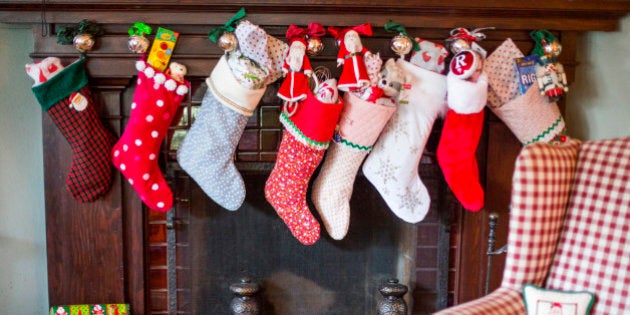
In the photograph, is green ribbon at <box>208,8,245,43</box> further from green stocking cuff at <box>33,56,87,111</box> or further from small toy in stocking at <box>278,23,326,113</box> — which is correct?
green stocking cuff at <box>33,56,87,111</box>

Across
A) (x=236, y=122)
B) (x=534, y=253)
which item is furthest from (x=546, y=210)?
(x=236, y=122)

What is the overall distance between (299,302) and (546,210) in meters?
0.97

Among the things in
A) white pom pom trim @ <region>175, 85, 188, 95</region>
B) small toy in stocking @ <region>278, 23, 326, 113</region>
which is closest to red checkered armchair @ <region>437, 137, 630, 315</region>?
small toy in stocking @ <region>278, 23, 326, 113</region>

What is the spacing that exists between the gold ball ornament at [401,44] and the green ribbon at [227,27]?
0.46 metres

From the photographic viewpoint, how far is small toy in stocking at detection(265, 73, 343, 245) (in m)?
1.94

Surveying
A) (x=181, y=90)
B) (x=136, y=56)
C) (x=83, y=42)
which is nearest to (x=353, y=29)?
(x=181, y=90)

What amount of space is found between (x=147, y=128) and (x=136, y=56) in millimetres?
217

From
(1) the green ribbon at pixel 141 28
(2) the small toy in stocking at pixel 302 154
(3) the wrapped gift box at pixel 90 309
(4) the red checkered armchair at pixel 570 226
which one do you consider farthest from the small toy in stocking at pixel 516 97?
(3) the wrapped gift box at pixel 90 309

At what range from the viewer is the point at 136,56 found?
78.3 inches

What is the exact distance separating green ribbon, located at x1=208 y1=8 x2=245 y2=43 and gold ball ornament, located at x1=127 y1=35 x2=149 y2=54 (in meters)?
0.19

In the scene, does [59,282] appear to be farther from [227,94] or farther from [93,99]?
[227,94]

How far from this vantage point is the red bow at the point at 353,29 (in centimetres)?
198

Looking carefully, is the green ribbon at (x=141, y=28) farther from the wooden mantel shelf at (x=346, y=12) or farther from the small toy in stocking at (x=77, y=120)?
the small toy in stocking at (x=77, y=120)

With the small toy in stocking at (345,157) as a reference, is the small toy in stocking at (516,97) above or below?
above
